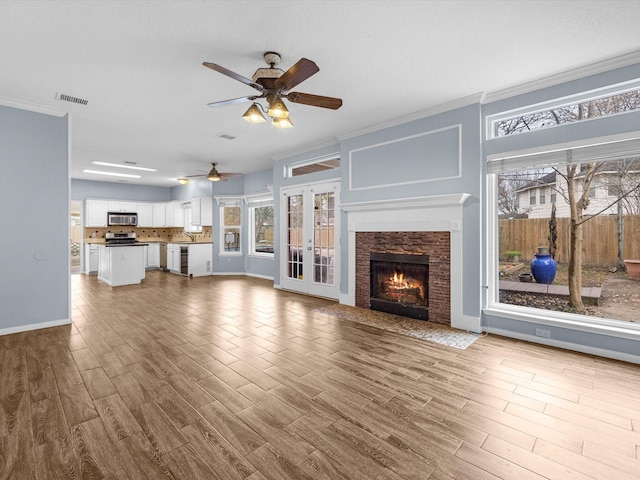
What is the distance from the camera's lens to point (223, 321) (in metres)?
4.40

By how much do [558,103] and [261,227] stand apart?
22.9 ft

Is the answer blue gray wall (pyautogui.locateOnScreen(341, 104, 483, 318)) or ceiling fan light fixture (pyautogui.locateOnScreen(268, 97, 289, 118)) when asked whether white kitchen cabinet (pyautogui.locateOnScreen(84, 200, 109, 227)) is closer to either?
blue gray wall (pyautogui.locateOnScreen(341, 104, 483, 318))

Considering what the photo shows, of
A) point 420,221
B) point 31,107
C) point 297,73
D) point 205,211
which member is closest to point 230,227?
point 205,211

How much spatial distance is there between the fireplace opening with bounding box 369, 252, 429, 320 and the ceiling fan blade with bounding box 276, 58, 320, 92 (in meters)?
2.91

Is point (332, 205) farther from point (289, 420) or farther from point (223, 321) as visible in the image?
point (289, 420)

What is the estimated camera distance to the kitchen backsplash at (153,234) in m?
9.48

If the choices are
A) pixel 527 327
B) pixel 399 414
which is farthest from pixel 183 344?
pixel 527 327


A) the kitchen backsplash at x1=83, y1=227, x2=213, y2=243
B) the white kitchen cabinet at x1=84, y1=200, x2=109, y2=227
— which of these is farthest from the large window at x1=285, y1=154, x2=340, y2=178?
the white kitchen cabinet at x1=84, y1=200, x2=109, y2=227

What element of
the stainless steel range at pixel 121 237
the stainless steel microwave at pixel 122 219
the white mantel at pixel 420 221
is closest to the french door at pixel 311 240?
the white mantel at pixel 420 221

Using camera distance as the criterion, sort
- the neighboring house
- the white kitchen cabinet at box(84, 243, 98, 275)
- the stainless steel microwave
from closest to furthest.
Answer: the neighboring house < the white kitchen cabinet at box(84, 243, 98, 275) < the stainless steel microwave

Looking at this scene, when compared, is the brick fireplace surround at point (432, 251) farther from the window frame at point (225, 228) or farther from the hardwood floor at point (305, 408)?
the window frame at point (225, 228)

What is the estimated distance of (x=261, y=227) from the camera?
8.76 m

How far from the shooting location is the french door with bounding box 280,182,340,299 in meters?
5.79

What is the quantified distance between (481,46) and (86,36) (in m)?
3.49
